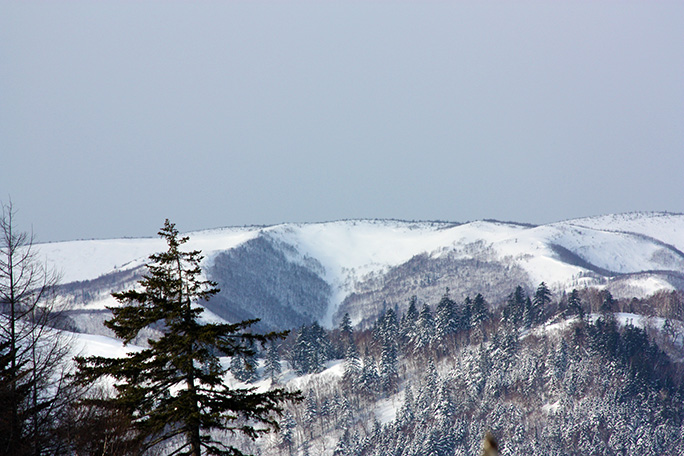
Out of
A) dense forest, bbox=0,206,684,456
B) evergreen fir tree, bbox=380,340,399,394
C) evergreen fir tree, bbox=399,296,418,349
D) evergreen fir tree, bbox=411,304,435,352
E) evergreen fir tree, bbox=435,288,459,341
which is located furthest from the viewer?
evergreen fir tree, bbox=399,296,418,349

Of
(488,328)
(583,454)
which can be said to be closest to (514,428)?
(583,454)

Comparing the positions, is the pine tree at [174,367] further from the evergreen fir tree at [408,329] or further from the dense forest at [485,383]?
the evergreen fir tree at [408,329]

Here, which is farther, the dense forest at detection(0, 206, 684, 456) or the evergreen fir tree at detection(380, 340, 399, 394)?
the evergreen fir tree at detection(380, 340, 399, 394)

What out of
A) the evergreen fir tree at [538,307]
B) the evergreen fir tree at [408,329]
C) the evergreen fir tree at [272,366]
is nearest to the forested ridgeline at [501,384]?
the evergreen fir tree at [538,307]

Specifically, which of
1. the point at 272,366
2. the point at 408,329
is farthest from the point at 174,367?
the point at 408,329

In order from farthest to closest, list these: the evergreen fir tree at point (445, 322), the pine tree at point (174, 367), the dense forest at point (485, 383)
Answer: the evergreen fir tree at point (445, 322) < the dense forest at point (485, 383) < the pine tree at point (174, 367)

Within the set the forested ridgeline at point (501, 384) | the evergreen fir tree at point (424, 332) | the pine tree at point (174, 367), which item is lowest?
the forested ridgeline at point (501, 384)

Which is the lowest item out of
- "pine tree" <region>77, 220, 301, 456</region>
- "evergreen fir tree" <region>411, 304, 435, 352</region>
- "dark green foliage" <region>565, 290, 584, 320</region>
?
"evergreen fir tree" <region>411, 304, 435, 352</region>

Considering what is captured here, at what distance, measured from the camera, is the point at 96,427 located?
19750mm

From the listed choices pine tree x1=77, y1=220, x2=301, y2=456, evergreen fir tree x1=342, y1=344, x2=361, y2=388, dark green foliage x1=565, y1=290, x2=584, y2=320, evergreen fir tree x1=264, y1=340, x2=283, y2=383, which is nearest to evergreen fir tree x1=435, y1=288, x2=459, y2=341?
evergreen fir tree x1=342, y1=344, x2=361, y2=388

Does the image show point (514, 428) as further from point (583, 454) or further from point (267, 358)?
point (267, 358)

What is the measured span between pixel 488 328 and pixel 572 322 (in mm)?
23475

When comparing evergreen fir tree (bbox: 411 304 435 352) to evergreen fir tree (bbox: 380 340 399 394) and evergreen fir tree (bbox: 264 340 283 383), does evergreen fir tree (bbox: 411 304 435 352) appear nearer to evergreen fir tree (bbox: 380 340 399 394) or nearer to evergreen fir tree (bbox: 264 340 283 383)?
evergreen fir tree (bbox: 380 340 399 394)

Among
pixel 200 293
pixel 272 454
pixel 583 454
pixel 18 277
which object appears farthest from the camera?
pixel 272 454
